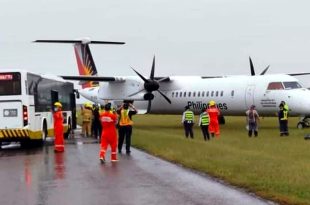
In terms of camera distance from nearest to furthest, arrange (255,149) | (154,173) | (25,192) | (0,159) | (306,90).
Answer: (25,192) → (154,173) → (0,159) → (255,149) → (306,90)

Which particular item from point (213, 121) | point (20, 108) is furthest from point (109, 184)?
point (213, 121)

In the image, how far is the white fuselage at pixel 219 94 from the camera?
96.1 ft

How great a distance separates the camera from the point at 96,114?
27047mm

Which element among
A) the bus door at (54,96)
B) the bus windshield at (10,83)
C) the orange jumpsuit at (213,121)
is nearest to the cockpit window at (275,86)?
the orange jumpsuit at (213,121)

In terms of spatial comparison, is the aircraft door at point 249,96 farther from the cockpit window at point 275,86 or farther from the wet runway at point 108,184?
the wet runway at point 108,184

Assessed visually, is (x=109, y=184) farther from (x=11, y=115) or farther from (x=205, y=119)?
(x=205, y=119)

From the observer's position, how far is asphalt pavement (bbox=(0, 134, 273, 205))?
917 centimetres

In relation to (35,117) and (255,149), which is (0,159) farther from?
(255,149)

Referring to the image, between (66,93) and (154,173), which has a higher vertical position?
(66,93)

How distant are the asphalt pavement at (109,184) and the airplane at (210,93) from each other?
49.6 ft

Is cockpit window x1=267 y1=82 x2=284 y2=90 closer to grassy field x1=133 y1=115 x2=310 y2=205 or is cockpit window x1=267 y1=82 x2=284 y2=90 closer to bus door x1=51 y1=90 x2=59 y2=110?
grassy field x1=133 y1=115 x2=310 y2=205

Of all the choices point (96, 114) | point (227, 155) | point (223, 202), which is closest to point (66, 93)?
point (96, 114)

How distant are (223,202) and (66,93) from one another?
21.3 m

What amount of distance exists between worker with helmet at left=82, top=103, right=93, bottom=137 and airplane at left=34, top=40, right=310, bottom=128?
6.62m
